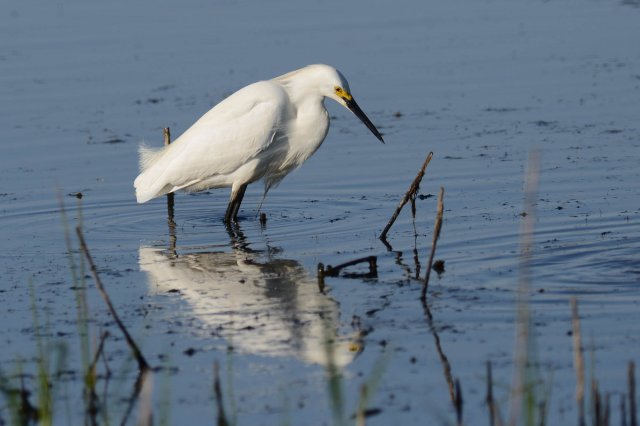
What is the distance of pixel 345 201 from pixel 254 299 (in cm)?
320

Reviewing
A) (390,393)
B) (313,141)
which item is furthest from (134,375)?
(313,141)

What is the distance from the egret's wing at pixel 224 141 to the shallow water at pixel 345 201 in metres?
0.41

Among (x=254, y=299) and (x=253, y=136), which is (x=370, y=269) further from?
(x=253, y=136)

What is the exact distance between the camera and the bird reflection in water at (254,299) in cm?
643

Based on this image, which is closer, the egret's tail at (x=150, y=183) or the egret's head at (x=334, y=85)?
the egret's head at (x=334, y=85)

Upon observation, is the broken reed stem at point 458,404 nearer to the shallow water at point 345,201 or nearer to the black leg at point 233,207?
the shallow water at point 345,201

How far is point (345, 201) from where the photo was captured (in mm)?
10531

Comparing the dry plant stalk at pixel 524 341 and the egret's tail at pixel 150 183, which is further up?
the egret's tail at pixel 150 183

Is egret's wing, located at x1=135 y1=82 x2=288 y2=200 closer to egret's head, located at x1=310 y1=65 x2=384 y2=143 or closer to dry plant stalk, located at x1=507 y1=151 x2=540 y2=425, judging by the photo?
egret's head, located at x1=310 y1=65 x2=384 y2=143

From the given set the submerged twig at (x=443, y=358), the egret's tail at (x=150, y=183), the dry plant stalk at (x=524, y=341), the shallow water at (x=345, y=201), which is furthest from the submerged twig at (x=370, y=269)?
the egret's tail at (x=150, y=183)

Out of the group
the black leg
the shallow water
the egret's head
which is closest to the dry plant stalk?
the shallow water

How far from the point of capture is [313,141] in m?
10.1

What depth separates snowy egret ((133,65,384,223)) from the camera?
32.5 ft

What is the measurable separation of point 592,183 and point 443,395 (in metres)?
5.35
